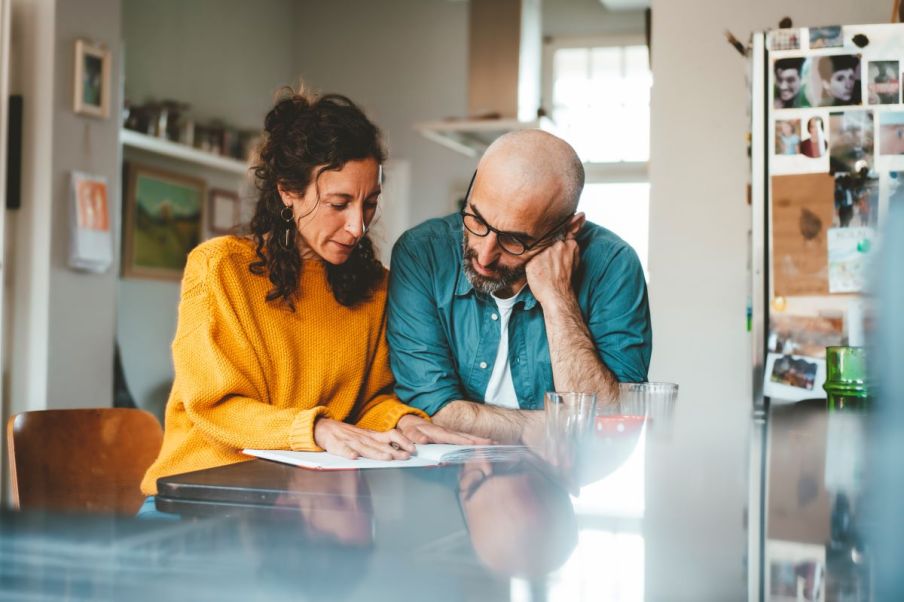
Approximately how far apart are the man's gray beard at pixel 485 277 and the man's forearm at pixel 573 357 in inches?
4.2

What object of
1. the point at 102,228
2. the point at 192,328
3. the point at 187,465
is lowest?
the point at 187,465

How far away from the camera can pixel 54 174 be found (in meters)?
3.70

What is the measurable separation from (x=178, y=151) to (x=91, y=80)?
154cm

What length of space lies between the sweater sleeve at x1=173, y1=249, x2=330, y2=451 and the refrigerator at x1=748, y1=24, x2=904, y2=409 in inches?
60.4

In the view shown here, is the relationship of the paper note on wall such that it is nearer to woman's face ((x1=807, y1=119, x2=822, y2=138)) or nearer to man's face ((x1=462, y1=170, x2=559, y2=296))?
woman's face ((x1=807, y1=119, x2=822, y2=138))

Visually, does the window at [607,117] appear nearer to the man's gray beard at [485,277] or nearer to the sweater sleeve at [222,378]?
the man's gray beard at [485,277]

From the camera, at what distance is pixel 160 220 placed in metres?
5.65

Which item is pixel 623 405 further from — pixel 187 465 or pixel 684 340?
pixel 684 340

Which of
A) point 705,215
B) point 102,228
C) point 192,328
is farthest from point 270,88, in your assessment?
point 192,328

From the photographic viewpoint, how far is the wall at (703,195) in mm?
3148

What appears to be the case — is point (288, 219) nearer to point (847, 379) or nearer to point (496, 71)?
point (847, 379)

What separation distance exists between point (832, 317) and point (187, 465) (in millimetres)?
1738

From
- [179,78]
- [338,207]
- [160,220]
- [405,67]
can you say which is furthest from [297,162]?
[405,67]

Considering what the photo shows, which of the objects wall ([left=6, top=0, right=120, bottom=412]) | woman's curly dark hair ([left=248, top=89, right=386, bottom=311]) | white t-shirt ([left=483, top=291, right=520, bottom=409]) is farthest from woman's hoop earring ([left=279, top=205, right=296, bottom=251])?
wall ([left=6, top=0, right=120, bottom=412])
